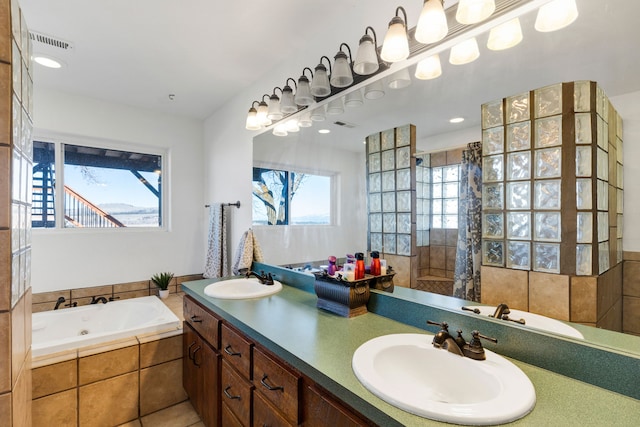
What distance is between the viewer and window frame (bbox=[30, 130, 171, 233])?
264 cm

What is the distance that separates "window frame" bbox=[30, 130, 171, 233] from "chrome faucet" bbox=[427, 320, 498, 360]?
9.67 ft

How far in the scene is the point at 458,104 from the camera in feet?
3.58

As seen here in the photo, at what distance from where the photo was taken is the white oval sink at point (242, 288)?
1.71 m

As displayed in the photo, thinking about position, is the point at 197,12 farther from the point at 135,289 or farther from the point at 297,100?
the point at 135,289

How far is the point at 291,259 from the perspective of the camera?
2049mm

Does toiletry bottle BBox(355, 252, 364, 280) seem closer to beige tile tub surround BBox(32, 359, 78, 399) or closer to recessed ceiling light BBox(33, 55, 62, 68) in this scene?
beige tile tub surround BBox(32, 359, 78, 399)

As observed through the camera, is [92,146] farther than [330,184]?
Yes

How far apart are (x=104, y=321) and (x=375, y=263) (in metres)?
2.50

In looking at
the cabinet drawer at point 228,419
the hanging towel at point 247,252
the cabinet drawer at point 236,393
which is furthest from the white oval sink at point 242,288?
the cabinet drawer at point 228,419

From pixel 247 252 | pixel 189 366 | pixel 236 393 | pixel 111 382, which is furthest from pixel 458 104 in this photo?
pixel 111 382

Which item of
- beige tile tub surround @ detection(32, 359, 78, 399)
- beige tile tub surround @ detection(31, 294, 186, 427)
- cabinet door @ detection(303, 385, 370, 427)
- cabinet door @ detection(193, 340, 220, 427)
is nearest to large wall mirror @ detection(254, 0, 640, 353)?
cabinet door @ detection(303, 385, 370, 427)

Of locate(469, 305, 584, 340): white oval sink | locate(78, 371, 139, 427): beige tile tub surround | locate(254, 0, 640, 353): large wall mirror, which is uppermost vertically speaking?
locate(254, 0, 640, 353): large wall mirror

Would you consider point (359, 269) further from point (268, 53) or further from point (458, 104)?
point (268, 53)

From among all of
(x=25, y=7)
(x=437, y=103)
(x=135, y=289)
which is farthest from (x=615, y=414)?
(x=135, y=289)
